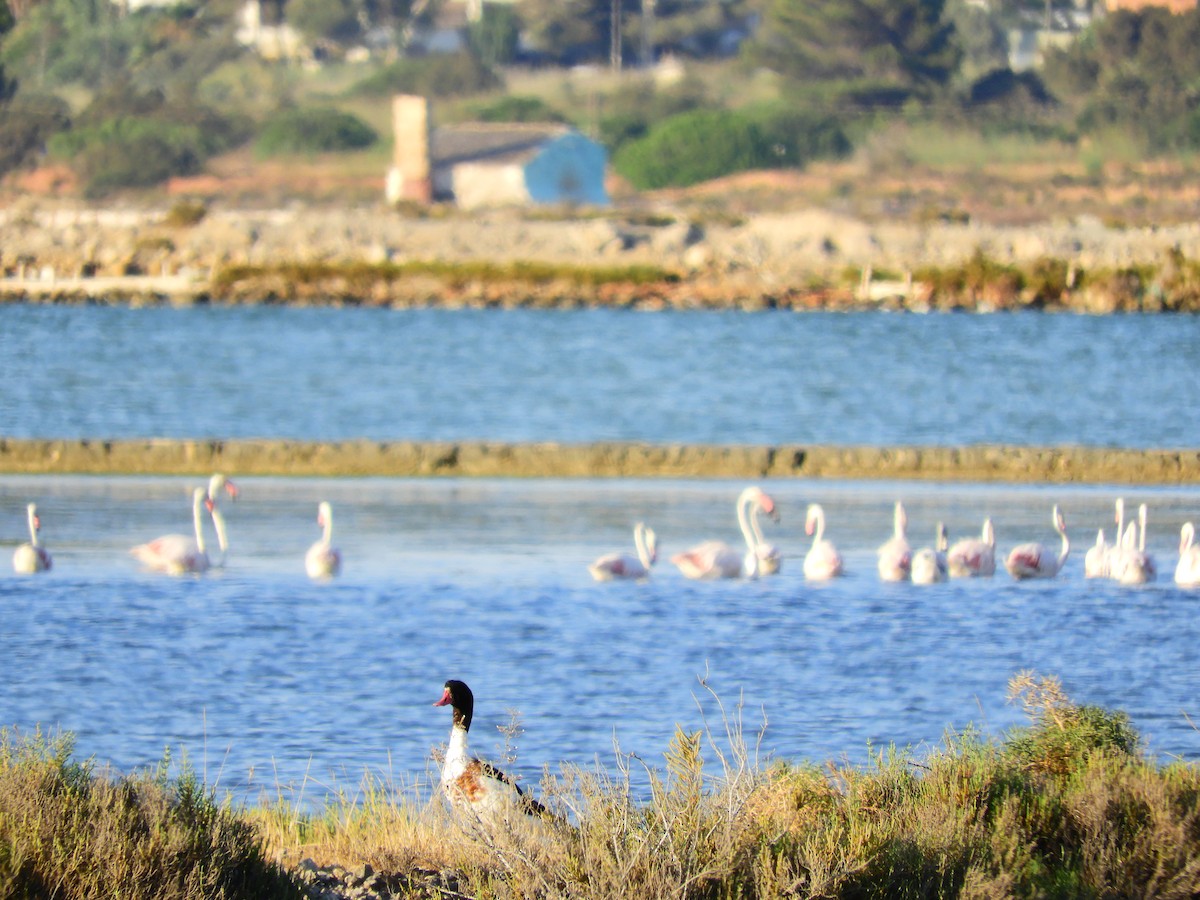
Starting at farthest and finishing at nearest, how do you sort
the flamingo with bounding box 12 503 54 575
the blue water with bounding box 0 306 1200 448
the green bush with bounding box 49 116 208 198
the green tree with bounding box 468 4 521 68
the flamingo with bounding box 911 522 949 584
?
the green tree with bounding box 468 4 521 68 < the green bush with bounding box 49 116 208 198 < the blue water with bounding box 0 306 1200 448 < the flamingo with bounding box 911 522 949 584 < the flamingo with bounding box 12 503 54 575

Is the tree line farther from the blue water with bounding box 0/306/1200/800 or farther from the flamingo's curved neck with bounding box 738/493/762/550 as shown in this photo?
the flamingo's curved neck with bounding box 738/493/762/550

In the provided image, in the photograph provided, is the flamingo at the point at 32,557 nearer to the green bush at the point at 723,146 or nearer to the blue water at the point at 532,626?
the blue water at the point at 532,626

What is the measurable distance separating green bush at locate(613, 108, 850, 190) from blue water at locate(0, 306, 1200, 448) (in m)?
26.0

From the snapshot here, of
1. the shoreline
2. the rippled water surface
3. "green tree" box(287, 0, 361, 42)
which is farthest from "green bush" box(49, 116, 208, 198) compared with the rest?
the rippled water surface

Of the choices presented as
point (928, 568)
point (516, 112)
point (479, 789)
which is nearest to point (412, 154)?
point (516, 112)

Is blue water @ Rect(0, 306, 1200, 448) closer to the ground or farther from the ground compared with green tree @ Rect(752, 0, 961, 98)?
closer to the ground

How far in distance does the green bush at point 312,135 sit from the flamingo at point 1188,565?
69.3 meters

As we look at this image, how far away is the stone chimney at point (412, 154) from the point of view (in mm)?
75062

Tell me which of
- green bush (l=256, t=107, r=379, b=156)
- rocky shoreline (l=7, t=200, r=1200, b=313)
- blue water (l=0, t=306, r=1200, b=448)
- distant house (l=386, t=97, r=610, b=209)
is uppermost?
green bush (l=256, t=107, r=379, b=156)

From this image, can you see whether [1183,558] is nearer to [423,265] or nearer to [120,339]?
[120,339]

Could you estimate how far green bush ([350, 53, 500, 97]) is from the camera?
9269cm

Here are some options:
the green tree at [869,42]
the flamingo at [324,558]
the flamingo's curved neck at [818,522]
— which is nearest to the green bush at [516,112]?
the green tree at [869,42]

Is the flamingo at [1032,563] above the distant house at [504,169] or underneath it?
underneath

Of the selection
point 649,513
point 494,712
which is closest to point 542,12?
point 649,513
